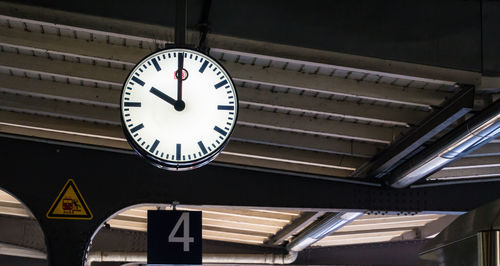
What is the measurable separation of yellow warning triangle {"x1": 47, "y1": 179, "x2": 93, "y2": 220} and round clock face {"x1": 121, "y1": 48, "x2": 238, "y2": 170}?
383 cm

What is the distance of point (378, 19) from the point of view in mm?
5562

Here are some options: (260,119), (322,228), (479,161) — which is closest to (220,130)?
(260,119)

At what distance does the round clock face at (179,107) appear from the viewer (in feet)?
12.8

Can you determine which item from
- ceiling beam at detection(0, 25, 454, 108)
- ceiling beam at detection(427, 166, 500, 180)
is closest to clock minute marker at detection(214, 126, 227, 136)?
ceiling beam at detection(0, 25, 454, 108)

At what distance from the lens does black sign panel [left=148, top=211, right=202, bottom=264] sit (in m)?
7.25

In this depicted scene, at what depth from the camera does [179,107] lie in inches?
156

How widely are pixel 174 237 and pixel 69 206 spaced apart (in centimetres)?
110

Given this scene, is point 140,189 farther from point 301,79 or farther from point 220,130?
point 220,130

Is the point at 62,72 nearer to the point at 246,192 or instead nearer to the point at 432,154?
the point at 246,192

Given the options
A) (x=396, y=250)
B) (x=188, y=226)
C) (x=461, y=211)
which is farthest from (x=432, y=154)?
(x=396, y=250)

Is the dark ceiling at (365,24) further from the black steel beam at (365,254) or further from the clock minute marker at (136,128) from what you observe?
the black steel beam at (365,254)

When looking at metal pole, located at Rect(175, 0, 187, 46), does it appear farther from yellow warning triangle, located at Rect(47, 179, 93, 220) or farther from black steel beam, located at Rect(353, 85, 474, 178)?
yellow warning triangle, located at Rect(47, 179, 93, 220)

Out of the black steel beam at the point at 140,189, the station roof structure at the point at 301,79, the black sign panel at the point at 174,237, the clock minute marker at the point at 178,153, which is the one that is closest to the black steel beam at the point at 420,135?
the station roof structure at the point at 301,79

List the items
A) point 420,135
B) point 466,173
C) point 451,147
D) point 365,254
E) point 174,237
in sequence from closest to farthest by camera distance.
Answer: point 451,147 < point 420,135 < point 174,237 < point 466,173 < point 365,254
